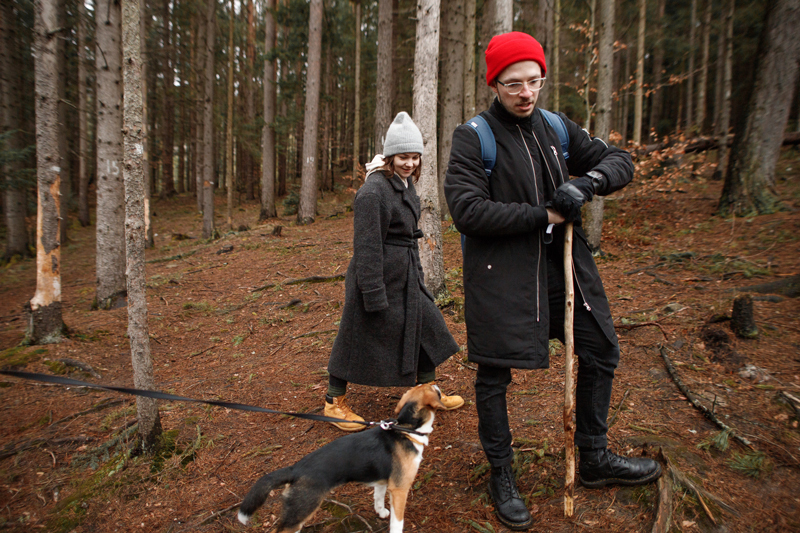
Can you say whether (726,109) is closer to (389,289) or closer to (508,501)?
(389,289)

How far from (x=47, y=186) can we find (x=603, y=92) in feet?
28.1

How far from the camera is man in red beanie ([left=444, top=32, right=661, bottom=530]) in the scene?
216 cm

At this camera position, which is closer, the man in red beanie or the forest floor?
the man in red beanie

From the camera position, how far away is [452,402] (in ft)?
11.9

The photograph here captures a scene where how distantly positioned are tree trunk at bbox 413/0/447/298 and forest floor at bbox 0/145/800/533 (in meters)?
0.94

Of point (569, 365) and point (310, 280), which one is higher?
point (569, 365)

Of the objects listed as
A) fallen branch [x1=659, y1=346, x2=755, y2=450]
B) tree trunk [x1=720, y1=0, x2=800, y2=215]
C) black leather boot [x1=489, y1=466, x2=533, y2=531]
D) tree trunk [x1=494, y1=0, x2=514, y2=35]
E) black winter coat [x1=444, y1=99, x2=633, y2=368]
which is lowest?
black leather boot [x1=489, y1=466, x2=533, y2=531]

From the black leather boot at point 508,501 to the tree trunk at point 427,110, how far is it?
3106 millimetres

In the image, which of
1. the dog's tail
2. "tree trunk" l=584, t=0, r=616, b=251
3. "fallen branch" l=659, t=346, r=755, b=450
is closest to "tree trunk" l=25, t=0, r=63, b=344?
the dog's tail

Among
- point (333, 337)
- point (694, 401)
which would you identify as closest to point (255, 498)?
point (694, 401)

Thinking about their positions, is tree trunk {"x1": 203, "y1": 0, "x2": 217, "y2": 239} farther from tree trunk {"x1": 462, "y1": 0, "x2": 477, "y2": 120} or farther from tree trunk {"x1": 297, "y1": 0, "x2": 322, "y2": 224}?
tree trunk {"x1": 462, "y1": 0, "x2": 477, "y2": 120}

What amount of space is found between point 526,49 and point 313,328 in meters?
4.52

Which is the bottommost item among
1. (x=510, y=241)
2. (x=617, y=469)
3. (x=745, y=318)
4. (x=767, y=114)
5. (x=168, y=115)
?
(x=617, y=469)

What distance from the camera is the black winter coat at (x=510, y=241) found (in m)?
2.19
